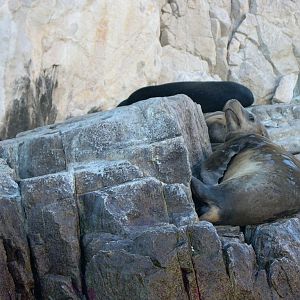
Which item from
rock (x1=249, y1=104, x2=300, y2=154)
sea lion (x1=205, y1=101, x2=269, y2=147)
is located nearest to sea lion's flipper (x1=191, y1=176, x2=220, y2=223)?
sea lion (x1=205, y1=101, x2=269, y2=147)

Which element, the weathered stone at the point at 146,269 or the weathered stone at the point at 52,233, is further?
the weathered stone at the point at 52,233

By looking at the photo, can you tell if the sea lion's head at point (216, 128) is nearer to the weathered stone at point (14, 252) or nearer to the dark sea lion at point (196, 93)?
the dark sea lion at point (196, 93)

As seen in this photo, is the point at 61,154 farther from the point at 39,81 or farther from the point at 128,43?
the point at 128,43

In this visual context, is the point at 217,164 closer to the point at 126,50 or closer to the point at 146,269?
the point at 146,269

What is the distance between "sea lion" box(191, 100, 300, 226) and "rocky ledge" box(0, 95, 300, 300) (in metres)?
0.17

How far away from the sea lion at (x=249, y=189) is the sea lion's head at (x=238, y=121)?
1.20m

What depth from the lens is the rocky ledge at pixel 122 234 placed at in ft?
17.8

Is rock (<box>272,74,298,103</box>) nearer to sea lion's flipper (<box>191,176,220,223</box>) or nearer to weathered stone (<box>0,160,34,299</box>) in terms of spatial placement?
sea lion's flipper (<box>191,176,220,223</box>)

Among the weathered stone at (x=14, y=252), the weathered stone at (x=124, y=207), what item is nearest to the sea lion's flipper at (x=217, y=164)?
the weathered stone at (x=124, y=207)

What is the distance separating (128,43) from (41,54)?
7.34 ft

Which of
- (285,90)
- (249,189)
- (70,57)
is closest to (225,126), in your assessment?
(249,189)

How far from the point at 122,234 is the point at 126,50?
7179mm

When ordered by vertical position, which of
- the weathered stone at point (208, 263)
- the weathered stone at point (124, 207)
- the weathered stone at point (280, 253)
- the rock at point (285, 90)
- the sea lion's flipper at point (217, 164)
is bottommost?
the rock at point (285, 90)

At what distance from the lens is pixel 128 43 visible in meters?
12.6
